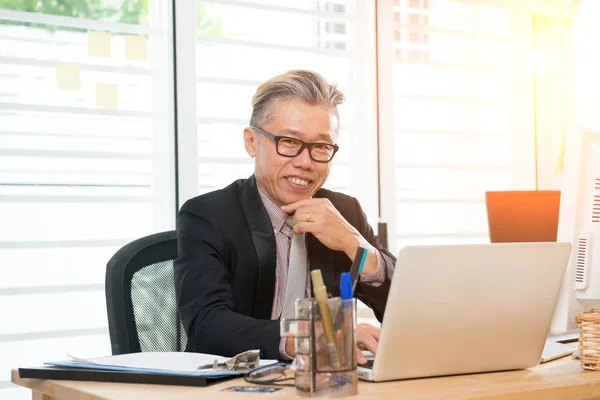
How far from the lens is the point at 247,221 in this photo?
6.40 feet

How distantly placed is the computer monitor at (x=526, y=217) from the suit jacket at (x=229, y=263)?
0.97m

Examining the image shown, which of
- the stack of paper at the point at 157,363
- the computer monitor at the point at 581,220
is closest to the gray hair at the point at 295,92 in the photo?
the computer monitor at the point at 581,220

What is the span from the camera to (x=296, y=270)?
1950 mm

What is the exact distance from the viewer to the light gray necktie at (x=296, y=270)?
Result: 189 centimetres

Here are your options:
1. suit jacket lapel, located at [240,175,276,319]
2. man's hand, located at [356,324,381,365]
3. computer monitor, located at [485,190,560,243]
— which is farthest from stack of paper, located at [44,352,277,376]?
computer monitor, located at [485,190,560,243]

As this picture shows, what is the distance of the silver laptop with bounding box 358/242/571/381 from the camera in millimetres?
1207

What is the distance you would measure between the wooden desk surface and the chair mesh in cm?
47

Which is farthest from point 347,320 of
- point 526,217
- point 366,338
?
point 526,217

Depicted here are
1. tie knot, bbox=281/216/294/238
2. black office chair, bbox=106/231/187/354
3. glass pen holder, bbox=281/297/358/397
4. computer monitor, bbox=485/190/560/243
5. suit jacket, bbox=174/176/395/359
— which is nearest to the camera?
glass pen holder, bbox=281/297/358/397

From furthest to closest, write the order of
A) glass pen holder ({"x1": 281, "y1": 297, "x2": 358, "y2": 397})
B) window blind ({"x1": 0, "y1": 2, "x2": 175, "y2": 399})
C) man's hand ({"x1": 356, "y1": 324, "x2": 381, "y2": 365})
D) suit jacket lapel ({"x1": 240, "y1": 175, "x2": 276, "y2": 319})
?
1. window blind ({"x1": 0, "y1": 2, "x2": 175, "y2": 399})
2. suit jacket lapel ({"x1": 240, "y1": 175, "x2": 276, "y2": 319})
3. man's hand ({"x1": 356, "y1": 324, "x2": 381, "y2": 365})
4. glass pen holder ({"x1": 281, "y1": 297, "x2": 358, "y2": 397})

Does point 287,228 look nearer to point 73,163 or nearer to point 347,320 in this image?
point 347,320

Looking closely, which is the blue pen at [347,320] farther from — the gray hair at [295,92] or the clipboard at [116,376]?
the gray hair at [295,92]

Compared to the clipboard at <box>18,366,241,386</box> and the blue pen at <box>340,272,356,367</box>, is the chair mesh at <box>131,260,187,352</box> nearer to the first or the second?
the clipboard at <box>18,366,241,386</box>

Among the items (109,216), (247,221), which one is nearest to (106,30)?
(109,216)
